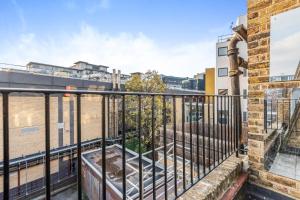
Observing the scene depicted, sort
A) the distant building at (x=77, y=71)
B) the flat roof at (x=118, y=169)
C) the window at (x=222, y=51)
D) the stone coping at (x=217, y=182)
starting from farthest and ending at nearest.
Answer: the window at (x=222, y=51)
the distant building at (x=77, y=71)
the flat roof at (x=118, y=169)
the stone coping at (x=217, y=182)

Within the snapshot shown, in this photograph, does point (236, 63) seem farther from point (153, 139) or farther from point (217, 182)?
point (153, 139)

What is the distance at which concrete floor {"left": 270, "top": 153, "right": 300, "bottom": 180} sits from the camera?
1610 millimetres

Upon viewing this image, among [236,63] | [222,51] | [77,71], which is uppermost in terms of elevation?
[222,51]

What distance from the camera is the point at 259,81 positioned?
1.79m

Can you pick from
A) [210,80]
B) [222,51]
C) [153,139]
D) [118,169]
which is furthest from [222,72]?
[153,139]

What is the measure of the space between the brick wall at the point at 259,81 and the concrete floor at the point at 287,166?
0.05m

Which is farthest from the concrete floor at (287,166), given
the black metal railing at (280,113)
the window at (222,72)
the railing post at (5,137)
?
the window at (222,72)

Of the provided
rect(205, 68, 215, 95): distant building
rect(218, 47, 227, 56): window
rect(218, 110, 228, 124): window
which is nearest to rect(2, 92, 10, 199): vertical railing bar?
rect(218, 110, 228, 124): window

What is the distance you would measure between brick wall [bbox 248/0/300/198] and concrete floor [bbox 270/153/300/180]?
0.05 m

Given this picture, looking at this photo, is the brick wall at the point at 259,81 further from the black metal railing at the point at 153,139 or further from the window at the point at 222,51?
the window at the point at 222,51

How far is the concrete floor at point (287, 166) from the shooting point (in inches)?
63.4

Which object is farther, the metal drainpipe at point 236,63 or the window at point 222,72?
the window at point 222,72

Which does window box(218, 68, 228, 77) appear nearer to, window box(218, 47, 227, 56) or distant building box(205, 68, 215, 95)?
window box(218, 47, 227, 56)

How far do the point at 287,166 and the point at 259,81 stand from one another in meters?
0.86
